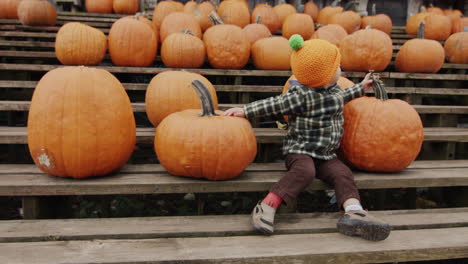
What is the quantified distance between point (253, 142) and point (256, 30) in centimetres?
250

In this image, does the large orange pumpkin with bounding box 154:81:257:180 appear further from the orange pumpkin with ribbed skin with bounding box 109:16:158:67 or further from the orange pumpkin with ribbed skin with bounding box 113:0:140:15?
the orange pumpkin with ribbed skin with bounding box 113:0:140:15

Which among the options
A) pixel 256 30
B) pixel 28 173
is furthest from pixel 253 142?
pixel 256 30

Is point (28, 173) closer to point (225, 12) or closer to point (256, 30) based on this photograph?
point (256, 30)

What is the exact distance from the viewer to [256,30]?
4121mm

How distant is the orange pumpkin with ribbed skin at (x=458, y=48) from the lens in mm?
4035

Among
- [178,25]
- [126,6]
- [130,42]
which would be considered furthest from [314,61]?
[126,6]

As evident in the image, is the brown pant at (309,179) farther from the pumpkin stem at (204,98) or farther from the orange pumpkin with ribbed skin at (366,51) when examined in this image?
the orange pumpkin with ribbed skin at (366,51)

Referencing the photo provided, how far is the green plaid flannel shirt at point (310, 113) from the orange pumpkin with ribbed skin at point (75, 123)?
709 millimetres

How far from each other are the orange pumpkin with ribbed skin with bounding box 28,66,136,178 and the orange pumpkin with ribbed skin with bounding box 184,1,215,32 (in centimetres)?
281

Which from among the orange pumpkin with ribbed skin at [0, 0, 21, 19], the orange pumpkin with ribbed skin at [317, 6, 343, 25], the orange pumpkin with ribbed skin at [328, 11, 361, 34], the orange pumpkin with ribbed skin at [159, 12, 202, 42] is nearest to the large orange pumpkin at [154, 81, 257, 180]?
the orange pumpkin with ribbed skin at [159, 12, 202, 42]

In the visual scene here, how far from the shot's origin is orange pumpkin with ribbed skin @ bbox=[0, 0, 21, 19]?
4691 millimetres

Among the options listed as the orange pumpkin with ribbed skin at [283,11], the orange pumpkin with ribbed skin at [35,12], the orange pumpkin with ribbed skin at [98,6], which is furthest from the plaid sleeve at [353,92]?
the orange pumpkin with ribbed skin at [98,6]

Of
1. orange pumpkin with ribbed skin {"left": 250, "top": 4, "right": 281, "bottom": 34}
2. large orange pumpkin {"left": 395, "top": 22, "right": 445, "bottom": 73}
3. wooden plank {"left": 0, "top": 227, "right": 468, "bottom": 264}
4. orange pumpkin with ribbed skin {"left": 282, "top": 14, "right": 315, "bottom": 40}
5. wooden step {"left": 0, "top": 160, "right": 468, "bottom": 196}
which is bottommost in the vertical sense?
wooden plank {"left": 0, "top": 227, "right": 468, "bottom": 264}

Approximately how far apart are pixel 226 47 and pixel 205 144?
6.16ft
